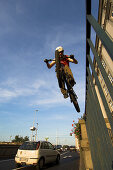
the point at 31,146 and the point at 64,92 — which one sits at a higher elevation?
the point at 64,92

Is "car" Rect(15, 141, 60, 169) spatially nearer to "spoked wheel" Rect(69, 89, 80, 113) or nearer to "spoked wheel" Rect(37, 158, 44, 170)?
"spoked wheel" Rect(37, 158, 44, 170)

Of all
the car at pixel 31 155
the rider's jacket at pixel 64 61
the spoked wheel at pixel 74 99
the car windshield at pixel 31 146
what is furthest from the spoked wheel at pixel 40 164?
the rider's jacket at pixel 64 61

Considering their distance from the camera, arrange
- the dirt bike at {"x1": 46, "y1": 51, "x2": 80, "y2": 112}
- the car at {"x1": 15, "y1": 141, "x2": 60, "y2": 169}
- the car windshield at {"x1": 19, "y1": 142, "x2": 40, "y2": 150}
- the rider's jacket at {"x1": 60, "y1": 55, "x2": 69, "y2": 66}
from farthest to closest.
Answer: the car windshield at {"x1": 19, "y1": 142, "x2": 40, "y2": 150} < the car at {"x1": 15, "y1": 141, "x2": 60, "y2": 169} < the rider's jacket at {"x1": 60, "y1": 55, "x2": 69, "y2": 66} < the dirt bike at {"x1": 46, "y1": 51, "x2": 80, "y2": 112}

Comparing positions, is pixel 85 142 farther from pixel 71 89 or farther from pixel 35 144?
pixel 35 144

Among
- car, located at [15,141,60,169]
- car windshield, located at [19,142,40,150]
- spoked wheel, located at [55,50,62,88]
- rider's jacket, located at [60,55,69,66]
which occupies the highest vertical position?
rider's jacket, located at [60,55,69,66]

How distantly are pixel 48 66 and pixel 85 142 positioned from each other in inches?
116

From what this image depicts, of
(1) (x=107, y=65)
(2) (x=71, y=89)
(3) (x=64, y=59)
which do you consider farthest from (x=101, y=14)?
(2) (x=71, y=89)

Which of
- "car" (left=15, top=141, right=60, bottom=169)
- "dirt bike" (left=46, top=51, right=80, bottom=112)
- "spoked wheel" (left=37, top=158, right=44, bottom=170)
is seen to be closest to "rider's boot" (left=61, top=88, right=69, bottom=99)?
"dirt bike" (left=46, top=51, right=80, bottom=112)

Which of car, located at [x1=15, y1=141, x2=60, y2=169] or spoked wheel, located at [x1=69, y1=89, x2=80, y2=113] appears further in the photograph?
car, located at [x1=15, y1=141, x2=60, y2=169]

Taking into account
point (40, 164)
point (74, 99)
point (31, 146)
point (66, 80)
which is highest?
point (66, 80)

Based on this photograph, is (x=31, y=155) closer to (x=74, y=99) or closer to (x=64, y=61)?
(x=74, y=99)

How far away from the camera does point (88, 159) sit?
10.7 feet

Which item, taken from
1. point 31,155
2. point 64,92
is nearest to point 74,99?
point 64,92

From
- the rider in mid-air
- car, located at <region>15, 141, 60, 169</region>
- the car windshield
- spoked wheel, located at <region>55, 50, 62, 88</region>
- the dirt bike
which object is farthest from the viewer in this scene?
the car windshield
